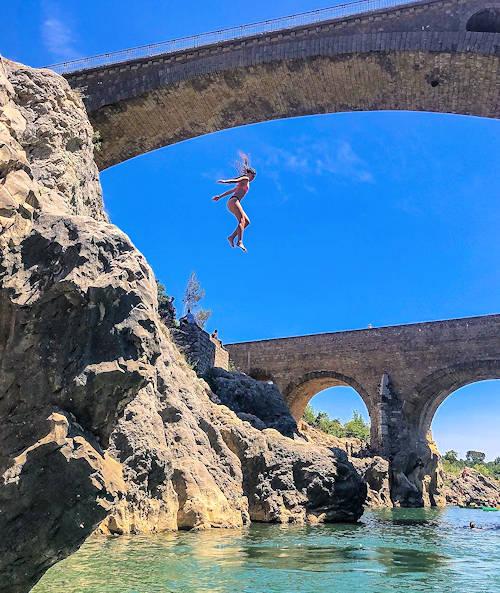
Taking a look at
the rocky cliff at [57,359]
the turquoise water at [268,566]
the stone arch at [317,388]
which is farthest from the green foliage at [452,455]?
the rocky cliff at [57,359]

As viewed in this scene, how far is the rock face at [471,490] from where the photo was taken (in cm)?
2700

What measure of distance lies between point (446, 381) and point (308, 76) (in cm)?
1234

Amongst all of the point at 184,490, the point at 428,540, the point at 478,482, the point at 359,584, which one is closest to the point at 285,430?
the point at 428,540

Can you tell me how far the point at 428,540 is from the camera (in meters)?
8.05

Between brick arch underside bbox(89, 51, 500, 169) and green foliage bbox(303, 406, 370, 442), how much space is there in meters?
24.3

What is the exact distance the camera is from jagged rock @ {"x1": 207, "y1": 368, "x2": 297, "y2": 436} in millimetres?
12359

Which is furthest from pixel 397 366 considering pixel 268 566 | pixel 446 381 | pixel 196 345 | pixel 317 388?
pixel 268 566

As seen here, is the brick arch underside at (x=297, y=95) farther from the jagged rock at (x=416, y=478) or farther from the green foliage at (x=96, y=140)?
the jagged rock at (x=416, y=478)

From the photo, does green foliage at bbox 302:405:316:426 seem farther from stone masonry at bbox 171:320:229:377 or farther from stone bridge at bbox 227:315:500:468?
stone masonry at bbox 171:320:229:377

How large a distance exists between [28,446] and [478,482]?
33592 millimetres

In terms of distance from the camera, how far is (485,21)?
14.7 meters

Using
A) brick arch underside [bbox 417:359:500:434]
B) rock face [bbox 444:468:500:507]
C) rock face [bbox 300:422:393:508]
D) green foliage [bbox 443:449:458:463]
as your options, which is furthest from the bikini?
green foliage [bbox 443:449:458:463]

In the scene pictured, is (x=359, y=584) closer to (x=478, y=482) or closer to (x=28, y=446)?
(x=28, y=446)

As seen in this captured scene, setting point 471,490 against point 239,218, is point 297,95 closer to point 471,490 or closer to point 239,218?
point 239,218
